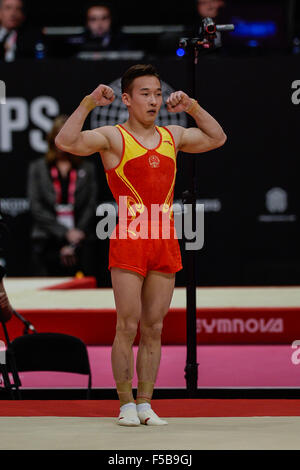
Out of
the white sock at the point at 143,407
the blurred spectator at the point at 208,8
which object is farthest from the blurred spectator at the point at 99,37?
the white sock at the point at 143,407

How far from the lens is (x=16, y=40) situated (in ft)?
26.3

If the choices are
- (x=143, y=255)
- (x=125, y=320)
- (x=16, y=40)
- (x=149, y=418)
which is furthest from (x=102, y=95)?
(x=16, y=40)

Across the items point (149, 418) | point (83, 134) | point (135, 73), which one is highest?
point (135, 73)

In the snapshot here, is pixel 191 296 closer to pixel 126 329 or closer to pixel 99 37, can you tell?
pixel 126 329

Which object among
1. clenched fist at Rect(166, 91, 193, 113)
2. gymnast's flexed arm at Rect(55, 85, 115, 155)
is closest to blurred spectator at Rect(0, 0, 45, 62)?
clenched fist at Rect(166, 91, 193, 113)

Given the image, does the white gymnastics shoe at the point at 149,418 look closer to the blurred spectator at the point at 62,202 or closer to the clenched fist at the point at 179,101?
the clenched fist at the point at 179,101

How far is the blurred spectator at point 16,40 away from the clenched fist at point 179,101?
194 inches

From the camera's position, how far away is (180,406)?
10.9 ft

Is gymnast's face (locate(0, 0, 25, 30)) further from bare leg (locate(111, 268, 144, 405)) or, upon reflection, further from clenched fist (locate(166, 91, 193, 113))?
bare leg (locate(111, 268, 144, 405))

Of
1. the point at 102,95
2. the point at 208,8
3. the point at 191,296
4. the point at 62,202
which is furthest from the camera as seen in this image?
the point at 208,8

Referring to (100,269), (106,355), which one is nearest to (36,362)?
(106,355)

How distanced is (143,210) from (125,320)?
0.43 m

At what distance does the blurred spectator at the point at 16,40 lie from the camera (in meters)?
8.03

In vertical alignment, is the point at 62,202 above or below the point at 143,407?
above
